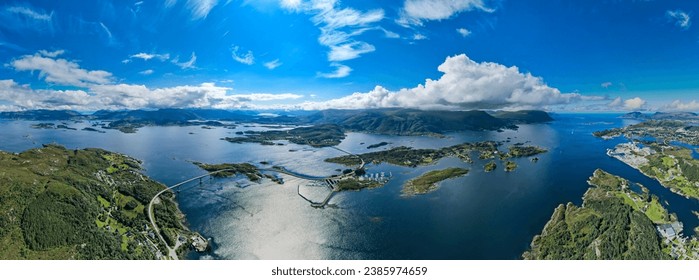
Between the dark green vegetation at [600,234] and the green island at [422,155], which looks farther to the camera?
the green island at [422,155]

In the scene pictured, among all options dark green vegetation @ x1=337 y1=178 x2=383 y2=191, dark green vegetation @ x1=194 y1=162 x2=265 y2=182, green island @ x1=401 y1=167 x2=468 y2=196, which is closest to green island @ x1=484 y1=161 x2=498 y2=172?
green island @ x1=401 y1=167 x2=468 y2=196

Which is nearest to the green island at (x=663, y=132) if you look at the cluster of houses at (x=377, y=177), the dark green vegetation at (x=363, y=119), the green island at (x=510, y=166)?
the dark green vegetation at (x=363, y=119)

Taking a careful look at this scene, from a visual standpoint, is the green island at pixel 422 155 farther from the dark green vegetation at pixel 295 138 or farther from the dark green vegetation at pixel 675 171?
the dark green vegetation at pixel 675 171

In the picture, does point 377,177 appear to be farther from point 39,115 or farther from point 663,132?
point 39,115

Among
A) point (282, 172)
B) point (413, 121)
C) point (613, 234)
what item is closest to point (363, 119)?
point (413, 121)

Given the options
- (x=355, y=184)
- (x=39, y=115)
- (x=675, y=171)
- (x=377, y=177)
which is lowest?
(x=377, y=177)

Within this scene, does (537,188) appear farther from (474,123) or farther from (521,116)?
(521,116)

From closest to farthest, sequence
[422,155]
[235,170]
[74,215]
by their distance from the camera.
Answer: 1. [74,215]
2. [235,170]
3. [422,155]
